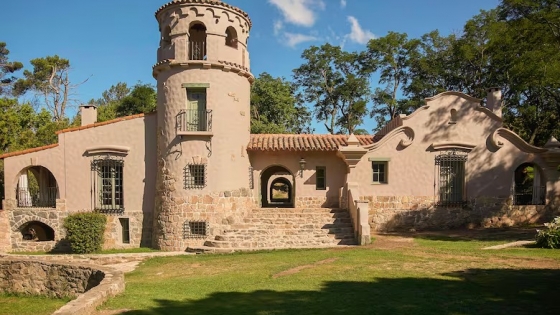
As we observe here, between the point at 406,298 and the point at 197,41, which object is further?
the point at 197,41

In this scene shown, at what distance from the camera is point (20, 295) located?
11.9m

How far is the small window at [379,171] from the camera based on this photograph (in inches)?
769

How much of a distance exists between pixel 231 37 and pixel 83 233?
10.5m

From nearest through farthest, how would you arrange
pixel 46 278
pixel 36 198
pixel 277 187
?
1. pixel 46 278
2. pixel 36 198
3. pixel 277 187

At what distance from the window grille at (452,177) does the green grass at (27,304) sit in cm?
1590

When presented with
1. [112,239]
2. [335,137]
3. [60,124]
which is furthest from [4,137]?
[335,137]

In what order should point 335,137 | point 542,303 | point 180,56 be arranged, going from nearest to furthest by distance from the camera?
point 542,303 < point 180,56 < point 335,137

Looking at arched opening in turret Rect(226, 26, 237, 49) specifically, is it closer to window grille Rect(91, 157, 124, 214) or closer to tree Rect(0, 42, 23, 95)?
window grille Rect(91, 157, 124, 214)

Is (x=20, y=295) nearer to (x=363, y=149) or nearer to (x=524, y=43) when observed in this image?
(x=363, y=149)

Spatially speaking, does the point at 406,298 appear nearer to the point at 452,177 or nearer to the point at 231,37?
the point at 452,177

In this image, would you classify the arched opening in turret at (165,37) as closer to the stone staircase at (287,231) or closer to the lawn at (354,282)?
the stone staircase at (287,231)

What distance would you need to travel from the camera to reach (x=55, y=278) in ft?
37.6

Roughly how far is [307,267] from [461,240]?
297 inches

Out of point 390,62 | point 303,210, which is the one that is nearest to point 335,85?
point 390,62
